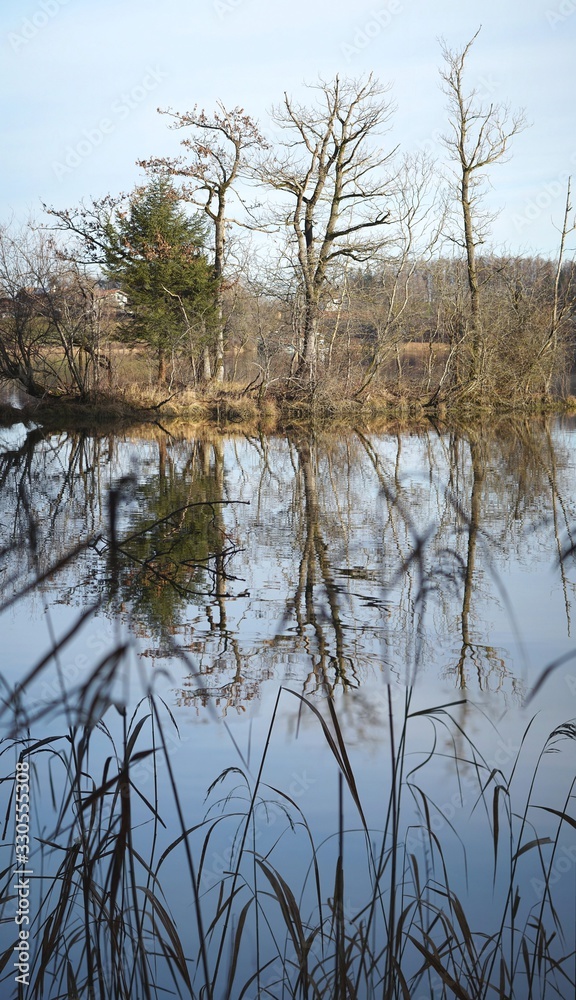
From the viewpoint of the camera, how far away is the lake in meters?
2.14

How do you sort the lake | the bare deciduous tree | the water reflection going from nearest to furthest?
the lake < the water reflection < the bare deciduous tree

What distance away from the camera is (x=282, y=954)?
2.42 meters

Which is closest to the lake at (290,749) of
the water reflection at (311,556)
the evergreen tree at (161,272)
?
the water reflection at (311,556)

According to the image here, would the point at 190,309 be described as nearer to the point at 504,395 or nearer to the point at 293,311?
the point at 293,311

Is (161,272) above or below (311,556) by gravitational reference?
above

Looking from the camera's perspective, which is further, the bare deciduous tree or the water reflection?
the bare deciduous tree

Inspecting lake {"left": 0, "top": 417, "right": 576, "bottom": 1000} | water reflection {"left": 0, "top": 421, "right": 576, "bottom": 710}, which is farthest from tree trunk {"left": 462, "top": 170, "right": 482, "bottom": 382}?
lake {"left": 0, "top": 417, "right": 576, "bottom": 1000}

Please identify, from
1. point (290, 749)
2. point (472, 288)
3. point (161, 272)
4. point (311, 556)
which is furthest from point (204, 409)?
point (290, 749)

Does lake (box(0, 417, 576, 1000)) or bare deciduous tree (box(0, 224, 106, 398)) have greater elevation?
bare deciduous tree (box(0, 224, 106, 398))

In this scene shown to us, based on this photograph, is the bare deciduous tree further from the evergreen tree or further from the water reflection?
the water reflection

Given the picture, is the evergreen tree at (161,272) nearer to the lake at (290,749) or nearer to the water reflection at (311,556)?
the water reflection at (311,556)

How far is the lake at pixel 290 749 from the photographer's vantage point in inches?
84.1

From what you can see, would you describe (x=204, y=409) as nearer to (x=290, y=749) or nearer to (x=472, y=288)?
(x=472, y=288)

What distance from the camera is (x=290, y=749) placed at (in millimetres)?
3658
